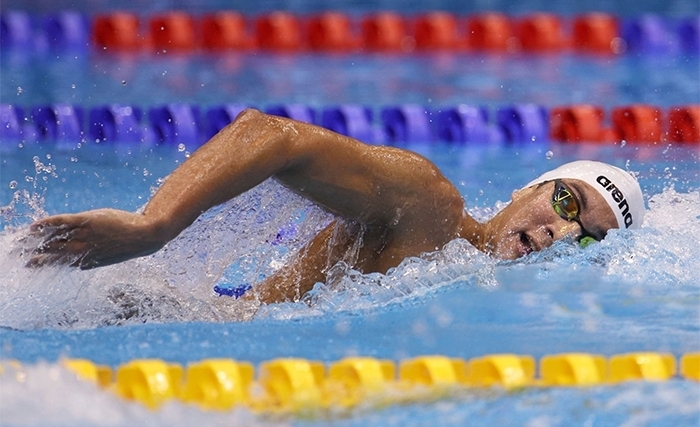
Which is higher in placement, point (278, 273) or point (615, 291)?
point (278, 273)

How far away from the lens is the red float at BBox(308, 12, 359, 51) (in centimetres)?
635

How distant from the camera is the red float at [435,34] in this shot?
6426 millimetres

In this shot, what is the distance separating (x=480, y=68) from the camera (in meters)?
6.02

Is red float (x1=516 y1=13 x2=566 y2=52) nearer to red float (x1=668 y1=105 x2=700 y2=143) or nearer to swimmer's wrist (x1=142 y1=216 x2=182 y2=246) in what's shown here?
red float (x1=668 y1=105 x2=700 y2=143)

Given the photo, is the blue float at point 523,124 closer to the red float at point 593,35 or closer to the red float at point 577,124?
the red float at point 577,124

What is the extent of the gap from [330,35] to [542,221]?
3825 mm

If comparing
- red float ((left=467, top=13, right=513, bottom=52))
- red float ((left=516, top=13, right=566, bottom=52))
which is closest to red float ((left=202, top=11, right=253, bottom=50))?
red float ((left=467, top=13, right=513, bottom=52))

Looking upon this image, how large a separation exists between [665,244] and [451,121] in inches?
75.6

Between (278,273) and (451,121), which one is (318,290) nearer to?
(278,273)

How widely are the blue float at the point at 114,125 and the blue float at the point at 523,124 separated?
1.58 metres

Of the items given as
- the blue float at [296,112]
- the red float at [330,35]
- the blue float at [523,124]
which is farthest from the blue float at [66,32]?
the blue float at [523,124]

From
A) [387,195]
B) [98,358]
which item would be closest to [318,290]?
[387,195]

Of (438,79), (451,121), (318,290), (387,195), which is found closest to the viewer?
(387,195)

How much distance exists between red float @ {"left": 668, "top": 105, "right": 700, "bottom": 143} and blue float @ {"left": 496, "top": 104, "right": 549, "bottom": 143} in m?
0.55
